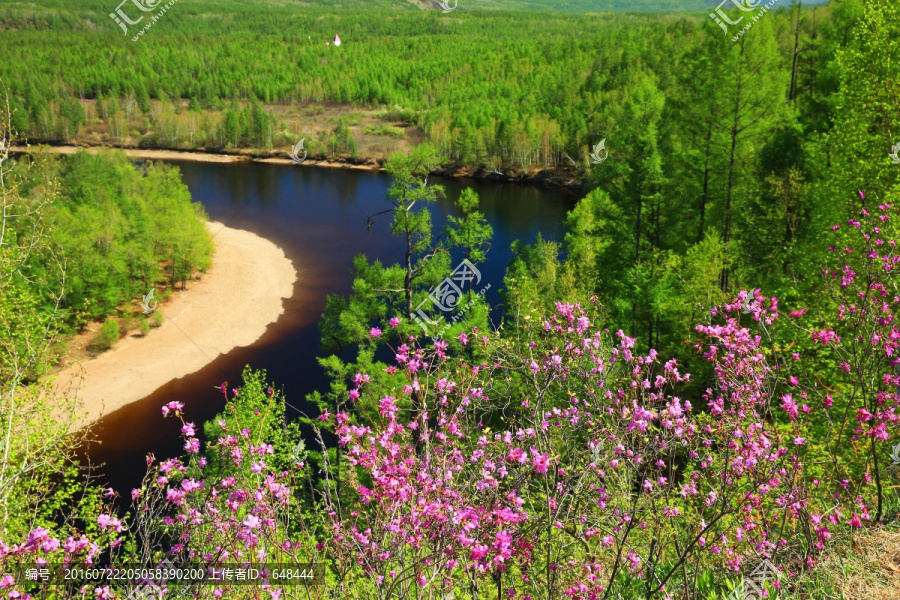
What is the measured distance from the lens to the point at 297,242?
177 ft

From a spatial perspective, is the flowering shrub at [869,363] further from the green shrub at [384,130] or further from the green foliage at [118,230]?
the green shrub at [384,130]

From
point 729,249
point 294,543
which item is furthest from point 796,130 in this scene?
point 294,543

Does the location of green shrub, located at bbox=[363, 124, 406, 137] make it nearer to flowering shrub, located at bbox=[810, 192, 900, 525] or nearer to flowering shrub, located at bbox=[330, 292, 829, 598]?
flowering shrub, located at bbox=[810, 192, 900, 525]

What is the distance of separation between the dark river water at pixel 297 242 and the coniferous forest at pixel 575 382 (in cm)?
156

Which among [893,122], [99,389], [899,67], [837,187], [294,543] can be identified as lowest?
[99,389]

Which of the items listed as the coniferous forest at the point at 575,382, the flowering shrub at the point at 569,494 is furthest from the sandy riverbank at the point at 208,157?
the flowering shrub at the point at 569,494

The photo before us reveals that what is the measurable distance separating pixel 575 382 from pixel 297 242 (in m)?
49.0

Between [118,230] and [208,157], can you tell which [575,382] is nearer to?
[118,230]

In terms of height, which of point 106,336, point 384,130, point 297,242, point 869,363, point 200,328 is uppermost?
point 384,130

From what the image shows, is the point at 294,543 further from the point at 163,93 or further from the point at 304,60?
the point at 304,60

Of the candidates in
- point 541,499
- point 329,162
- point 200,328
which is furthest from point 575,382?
point 329,162

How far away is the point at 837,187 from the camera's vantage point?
14.9 m

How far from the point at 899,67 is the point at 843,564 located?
1246 cm

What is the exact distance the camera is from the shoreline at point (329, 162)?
69875 mm
